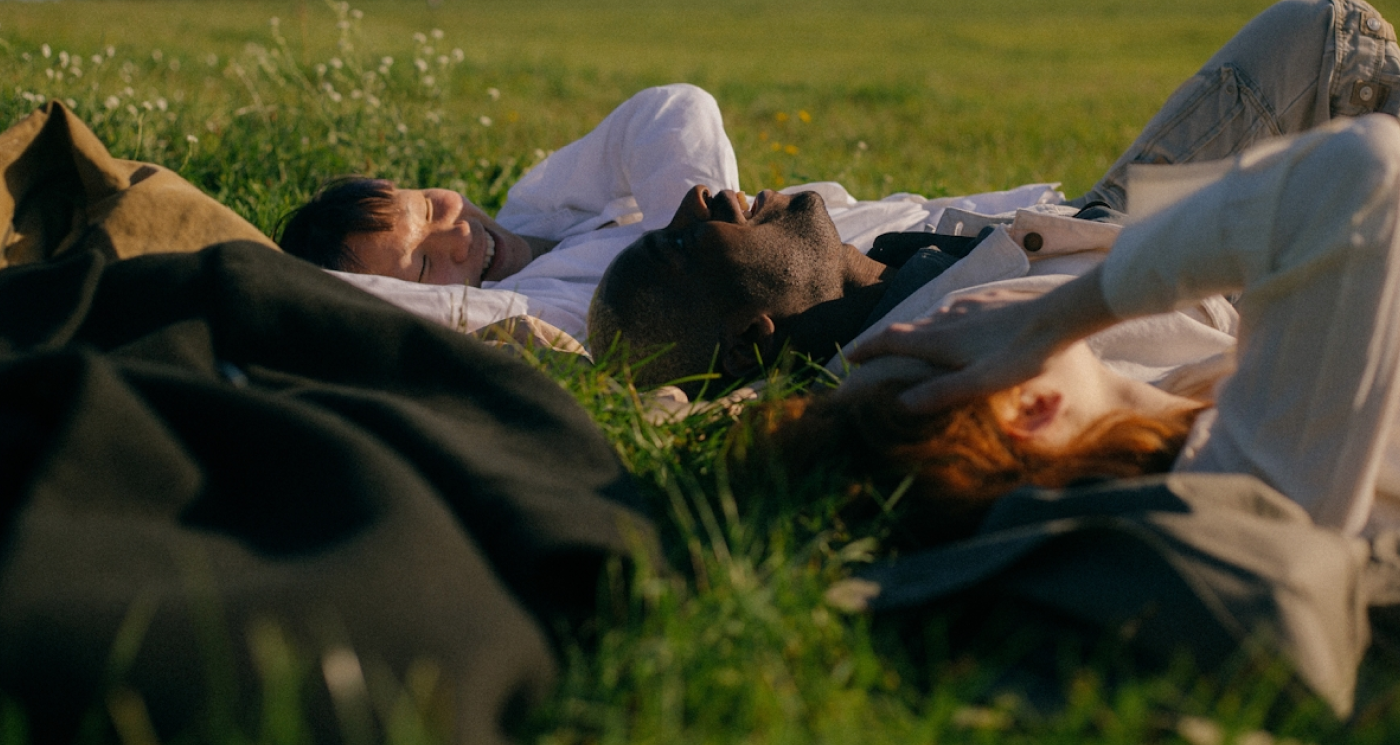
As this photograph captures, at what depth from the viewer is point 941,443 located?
2266 mm

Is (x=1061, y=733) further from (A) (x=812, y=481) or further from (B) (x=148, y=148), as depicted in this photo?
(B) (x=148, y=148)

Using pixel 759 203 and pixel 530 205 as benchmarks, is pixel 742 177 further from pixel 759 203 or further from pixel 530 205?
pixel 759 203

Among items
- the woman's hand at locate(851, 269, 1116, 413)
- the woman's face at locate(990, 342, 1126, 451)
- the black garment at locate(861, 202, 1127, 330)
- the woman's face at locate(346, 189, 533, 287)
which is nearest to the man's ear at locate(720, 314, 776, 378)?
the black garment at locate(861, 202, 1127, 330)

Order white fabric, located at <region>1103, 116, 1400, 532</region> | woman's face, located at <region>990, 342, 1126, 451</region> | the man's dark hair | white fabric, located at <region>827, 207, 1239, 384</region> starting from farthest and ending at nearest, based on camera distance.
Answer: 1. the man's dark hair
2. white fabric, located at <region>827, 207, 1239, 384</region>
3. woman's face, located at <region>990, 342, 1126, 451</region>
4. white fabric, located at <region>1103, 116, 1400, 532</region>

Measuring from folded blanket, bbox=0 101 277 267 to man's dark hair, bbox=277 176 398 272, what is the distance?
34.4 inches

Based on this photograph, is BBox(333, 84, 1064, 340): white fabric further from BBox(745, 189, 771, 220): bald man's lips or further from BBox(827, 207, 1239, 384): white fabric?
BBox(827, 207, 1239, 384): white fabric

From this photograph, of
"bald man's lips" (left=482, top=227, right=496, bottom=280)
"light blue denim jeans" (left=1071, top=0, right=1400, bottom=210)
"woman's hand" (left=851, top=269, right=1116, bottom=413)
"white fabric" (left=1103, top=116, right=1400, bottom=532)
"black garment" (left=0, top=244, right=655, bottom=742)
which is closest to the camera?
"black garment" (left=0, top=244, right=655, bottom=742)

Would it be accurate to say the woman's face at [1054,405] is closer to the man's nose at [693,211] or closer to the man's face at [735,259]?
the man's face at [735,259]

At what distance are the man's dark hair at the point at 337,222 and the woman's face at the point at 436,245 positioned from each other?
28 millimetres

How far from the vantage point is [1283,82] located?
381 cm

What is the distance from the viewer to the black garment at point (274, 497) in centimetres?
149

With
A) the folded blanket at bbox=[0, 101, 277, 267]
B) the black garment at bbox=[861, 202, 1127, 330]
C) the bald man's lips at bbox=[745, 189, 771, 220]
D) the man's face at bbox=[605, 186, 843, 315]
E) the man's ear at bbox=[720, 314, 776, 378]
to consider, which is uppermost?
the folded blanket at bbox=[0, 101, 277, 267]

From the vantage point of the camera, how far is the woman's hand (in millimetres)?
2125

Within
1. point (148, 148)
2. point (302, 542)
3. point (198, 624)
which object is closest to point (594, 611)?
point (302, 542)
